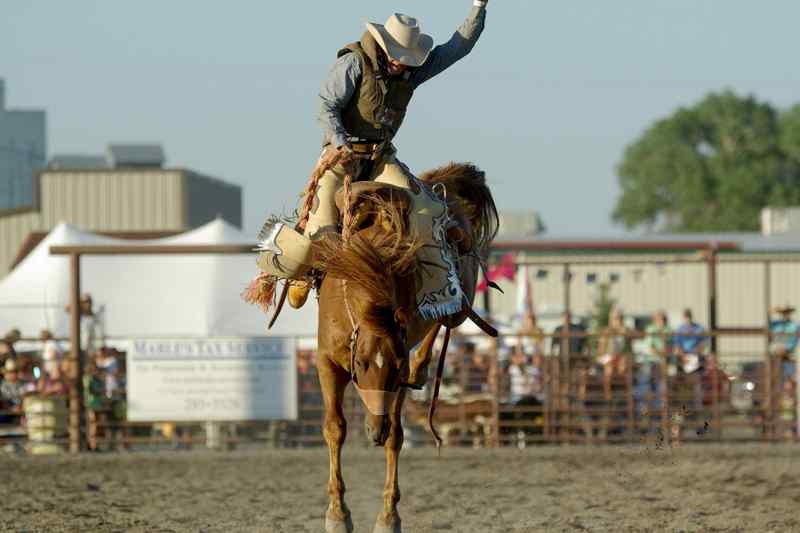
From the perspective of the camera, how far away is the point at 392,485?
691 centimetres

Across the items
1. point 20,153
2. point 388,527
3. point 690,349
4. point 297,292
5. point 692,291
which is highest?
point 20,153

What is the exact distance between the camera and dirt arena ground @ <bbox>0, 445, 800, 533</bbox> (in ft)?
26.0

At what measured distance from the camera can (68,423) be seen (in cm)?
1393

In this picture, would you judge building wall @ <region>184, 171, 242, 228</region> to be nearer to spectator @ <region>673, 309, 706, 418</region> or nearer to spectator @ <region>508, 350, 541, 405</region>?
spectator @ <region>508, 350, 541, 405</region>

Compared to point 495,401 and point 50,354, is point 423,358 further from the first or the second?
point 50,354

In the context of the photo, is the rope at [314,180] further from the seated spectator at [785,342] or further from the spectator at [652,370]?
the seated spectator at [785,342]

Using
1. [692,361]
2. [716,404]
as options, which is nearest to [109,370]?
[692,361]

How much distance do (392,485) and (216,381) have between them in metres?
6.99

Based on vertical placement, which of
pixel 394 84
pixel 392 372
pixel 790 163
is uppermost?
pixel 790 163

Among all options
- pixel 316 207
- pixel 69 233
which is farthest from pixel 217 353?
pixel 316 207

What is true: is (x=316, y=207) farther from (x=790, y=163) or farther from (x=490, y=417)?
(x=790, y=163)

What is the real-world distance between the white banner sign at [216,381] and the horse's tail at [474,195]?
17.3 ft

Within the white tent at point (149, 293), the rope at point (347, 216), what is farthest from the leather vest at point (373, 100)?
the white tent at point (149, 293)

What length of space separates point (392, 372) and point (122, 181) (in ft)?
82.4
